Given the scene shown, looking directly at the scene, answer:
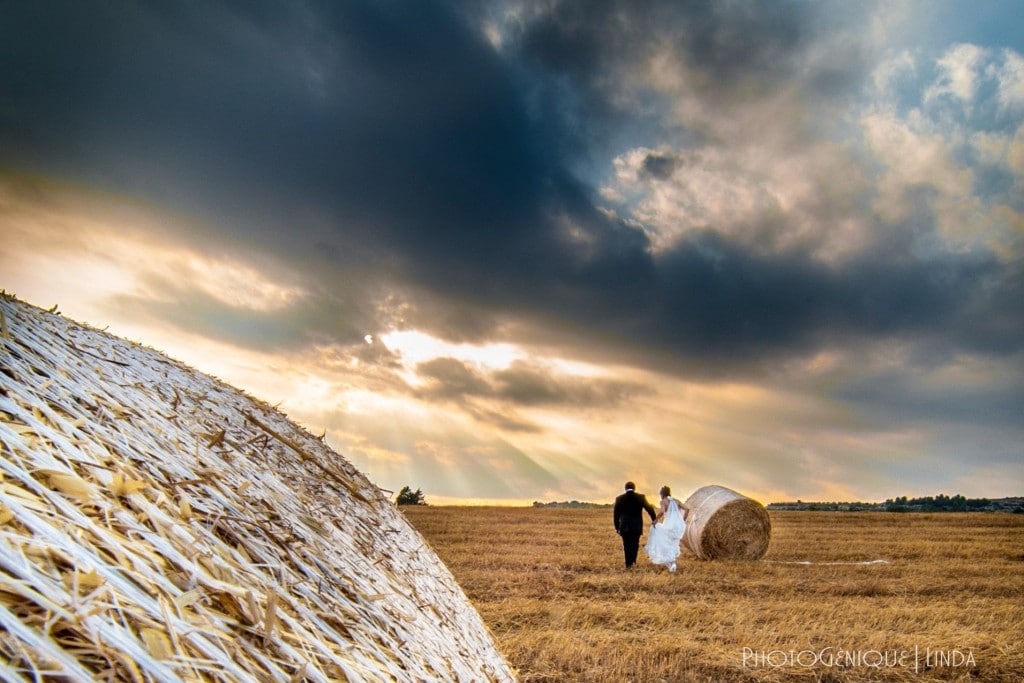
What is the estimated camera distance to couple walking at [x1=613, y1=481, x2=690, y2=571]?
14383 millimetres

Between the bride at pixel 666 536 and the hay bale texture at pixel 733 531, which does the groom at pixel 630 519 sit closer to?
the bride at pixel 666 536

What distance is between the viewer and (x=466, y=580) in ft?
39.0

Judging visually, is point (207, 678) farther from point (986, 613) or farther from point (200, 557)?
point (986, 613)

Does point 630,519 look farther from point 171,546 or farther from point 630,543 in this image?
point 171,546

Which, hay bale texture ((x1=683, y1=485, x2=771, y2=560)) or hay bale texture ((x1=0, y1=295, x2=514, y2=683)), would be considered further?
hay bale texture ((x1=683, y1=485, x2=771, y2=560))

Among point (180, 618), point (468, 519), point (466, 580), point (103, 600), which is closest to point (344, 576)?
point (180, 618)

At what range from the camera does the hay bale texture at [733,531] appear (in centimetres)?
1628

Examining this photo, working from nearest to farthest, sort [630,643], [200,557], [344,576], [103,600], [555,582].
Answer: [103,600]
[200,557]
[344,576]
[630,643]
[555,582]

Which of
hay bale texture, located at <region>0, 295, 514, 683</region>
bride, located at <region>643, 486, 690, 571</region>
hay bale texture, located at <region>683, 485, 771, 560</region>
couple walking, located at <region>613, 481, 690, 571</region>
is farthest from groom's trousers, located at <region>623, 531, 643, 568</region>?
hay bale texture, located at <region>0, 295, 514, 683</region>

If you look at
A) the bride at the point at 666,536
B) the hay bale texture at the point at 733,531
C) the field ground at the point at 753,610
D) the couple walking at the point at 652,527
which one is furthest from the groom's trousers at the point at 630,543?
the hay bale texture at the point at 733,531

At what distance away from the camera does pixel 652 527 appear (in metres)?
15.4

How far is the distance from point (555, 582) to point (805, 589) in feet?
14.9

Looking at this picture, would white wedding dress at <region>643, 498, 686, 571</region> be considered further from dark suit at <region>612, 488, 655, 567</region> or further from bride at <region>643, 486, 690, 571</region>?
dark suit at <region>612, 488, 655, 567</region>

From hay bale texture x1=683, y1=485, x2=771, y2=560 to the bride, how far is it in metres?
1.16
